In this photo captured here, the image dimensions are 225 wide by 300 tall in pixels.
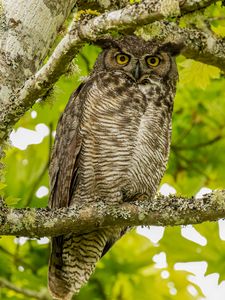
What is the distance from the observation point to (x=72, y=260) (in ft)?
14.7

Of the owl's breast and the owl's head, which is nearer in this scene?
the owl's breast

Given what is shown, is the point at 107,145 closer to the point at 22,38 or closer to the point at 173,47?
the point at 173,47

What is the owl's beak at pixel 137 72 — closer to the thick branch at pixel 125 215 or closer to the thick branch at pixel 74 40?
the thick branch at pixel 125 215

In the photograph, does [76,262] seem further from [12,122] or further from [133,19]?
[133,19]

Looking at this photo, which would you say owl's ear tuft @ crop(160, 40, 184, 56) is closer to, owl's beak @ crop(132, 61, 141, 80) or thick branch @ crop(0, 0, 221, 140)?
owl's beak @ crop(132, 61, 141, 80)

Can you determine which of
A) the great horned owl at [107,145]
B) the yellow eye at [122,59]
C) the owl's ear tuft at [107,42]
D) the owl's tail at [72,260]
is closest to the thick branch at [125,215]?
the great horned owl at [107,145]

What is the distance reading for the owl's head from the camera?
15.1ft

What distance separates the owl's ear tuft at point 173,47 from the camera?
3894 mm

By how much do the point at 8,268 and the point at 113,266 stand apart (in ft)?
2.72

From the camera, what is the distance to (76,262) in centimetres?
450

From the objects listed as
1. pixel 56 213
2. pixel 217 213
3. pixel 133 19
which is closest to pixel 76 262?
pixel 56 213

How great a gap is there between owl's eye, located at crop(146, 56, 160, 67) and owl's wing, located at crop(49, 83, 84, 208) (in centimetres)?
57

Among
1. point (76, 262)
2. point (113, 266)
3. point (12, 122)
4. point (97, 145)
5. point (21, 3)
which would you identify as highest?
point (21, 3)

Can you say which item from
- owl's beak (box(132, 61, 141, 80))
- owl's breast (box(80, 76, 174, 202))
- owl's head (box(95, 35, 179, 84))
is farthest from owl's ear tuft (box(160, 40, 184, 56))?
owl's breast (box(80, 76, 174, 202))
